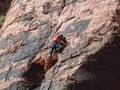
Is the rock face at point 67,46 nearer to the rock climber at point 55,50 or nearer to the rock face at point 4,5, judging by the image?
the rock climber at point 55,50

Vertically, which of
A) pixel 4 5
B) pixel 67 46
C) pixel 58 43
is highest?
pixel 4 5

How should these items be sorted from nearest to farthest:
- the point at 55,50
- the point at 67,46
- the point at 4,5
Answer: the point at 67,46, the point at 55,50, the point at 4,5

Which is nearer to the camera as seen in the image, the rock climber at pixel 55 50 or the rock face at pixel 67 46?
the rock face at pixel 67 46

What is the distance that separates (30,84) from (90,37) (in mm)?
3733

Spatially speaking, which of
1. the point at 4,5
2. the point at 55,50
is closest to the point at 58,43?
the point at 55,50

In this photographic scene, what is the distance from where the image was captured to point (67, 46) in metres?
20.5

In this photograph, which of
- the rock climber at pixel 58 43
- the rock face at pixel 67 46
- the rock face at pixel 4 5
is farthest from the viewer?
the rock face at pixel 4 5

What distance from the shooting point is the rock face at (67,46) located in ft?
62.6

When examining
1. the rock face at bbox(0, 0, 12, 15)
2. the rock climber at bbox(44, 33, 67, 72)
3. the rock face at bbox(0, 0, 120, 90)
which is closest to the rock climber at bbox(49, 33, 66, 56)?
the rock climber at bbox(44, 33, 67, 72)

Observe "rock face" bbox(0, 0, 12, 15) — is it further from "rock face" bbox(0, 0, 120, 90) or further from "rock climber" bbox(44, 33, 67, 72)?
"rock climber" bbox(44, 33, 67, 72)

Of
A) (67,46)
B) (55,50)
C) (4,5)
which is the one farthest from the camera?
(4,5)

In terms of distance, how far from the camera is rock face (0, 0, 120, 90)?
1908 cm

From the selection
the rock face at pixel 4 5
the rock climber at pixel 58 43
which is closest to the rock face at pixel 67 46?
the rock climber at pixel 58 43

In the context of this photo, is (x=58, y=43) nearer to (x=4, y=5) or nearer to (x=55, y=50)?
(x=55, y=50)
